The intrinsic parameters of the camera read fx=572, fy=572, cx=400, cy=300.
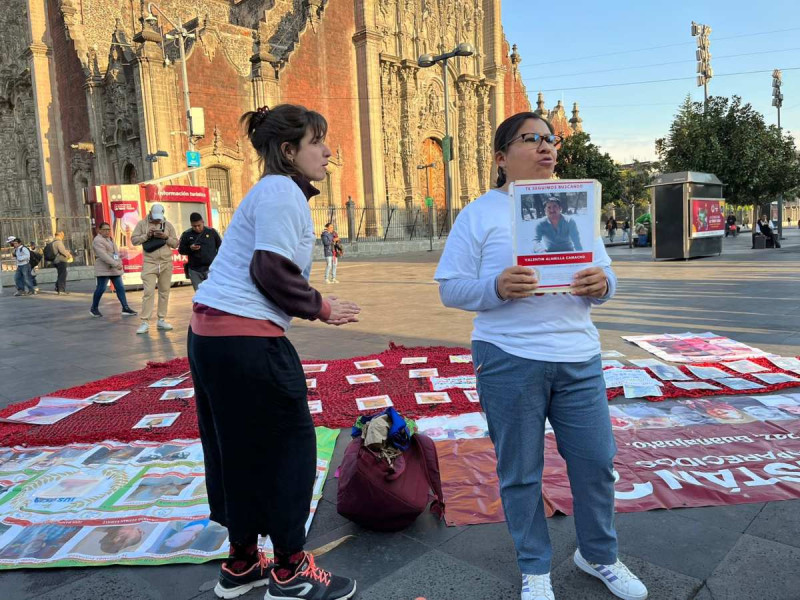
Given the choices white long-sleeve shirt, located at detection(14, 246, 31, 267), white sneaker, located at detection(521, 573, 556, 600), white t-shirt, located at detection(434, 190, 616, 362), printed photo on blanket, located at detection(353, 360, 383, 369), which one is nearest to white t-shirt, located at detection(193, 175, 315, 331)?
white t-shirt, located at detection(434, 190, 616, 362)

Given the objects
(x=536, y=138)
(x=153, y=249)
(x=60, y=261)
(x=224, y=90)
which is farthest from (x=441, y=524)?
(x=224, y=90)

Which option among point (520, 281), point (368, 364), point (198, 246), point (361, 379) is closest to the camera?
Answer: point (520, 281)

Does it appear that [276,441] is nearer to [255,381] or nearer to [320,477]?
[255,381]

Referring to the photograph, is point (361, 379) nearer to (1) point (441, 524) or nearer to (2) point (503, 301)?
(1) point (441, 524)

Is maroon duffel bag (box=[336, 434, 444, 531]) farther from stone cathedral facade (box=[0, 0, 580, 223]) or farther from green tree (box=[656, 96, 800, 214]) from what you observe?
green tree (box=[656, 96, 800, 214])

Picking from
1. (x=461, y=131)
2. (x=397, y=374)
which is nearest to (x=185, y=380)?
(x=397, y=374)

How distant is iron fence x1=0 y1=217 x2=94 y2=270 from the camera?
20.2m

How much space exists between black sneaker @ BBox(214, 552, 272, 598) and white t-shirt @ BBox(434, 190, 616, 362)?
4.15 ft

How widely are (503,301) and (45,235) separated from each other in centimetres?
2370

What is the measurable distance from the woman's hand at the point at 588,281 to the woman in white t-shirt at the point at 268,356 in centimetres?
81

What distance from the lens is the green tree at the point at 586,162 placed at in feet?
109

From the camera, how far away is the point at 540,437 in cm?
205

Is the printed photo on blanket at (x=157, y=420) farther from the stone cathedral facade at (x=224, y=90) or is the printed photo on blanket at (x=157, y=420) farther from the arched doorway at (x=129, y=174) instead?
the arched doorway at (x=129, y=174)

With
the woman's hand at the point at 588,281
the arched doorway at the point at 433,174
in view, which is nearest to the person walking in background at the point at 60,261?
the woman's hand at the point at 588,281
